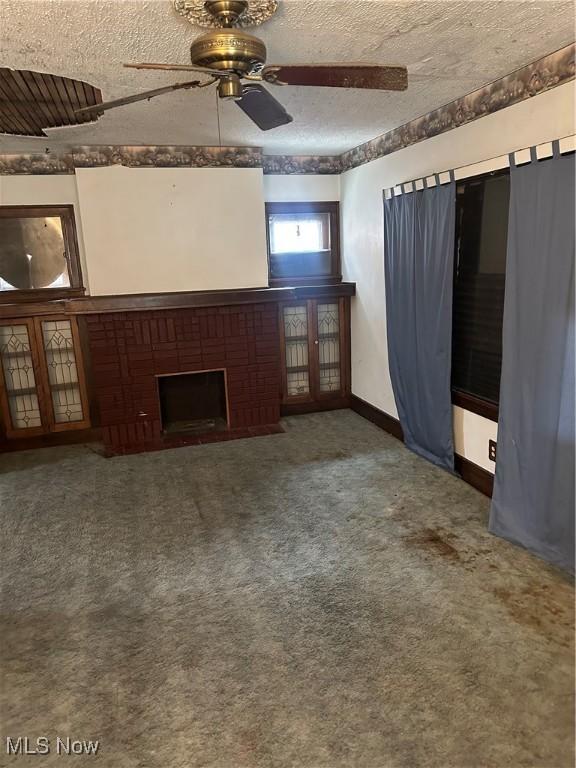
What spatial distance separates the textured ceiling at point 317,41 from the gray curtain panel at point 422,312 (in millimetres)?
698

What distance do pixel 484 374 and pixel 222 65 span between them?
2.37 metres

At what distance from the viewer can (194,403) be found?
16.6 ft

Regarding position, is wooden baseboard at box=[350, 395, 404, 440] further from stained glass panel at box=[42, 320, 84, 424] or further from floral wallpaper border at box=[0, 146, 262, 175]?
stained glass panel at box=[42, 320, 84, 424]

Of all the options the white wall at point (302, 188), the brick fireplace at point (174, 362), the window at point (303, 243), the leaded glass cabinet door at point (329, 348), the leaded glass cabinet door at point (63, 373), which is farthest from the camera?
the leaded glass cabinet door at point (329, 348)

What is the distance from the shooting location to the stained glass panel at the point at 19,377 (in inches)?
179

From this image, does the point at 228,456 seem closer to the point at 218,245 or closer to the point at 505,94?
the point at 218,245

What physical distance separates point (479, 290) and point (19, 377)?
3.93m

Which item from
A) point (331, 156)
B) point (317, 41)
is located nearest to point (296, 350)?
point (331, 156)

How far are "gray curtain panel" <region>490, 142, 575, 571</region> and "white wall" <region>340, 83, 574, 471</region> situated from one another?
24 cm

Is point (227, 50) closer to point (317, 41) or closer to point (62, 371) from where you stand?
A: point (317, 41)

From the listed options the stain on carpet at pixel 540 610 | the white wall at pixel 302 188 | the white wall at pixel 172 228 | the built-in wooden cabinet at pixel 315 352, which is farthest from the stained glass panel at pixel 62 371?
the stain on carpet at pixel 540 610

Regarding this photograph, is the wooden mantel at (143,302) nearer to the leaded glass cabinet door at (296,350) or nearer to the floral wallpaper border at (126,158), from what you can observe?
the leaded glass cabinet door at (296,350)

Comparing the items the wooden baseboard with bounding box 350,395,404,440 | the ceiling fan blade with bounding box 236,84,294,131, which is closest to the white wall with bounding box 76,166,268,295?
the wooden baseboard with bounding box 350,395,404,440

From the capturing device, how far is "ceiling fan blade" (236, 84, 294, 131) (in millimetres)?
1968
